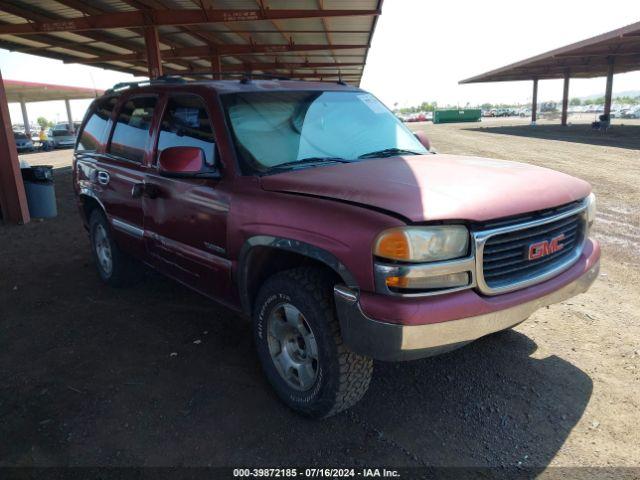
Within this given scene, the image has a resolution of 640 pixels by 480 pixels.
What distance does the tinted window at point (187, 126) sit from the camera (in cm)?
329

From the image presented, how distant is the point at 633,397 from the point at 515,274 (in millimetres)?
1260

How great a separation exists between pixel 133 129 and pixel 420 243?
3072mm

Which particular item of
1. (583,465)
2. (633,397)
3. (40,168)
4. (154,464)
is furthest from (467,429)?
(40,168)

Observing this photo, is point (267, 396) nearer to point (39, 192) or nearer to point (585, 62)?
point (39, 192)

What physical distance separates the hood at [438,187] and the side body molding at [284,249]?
0.29 metres

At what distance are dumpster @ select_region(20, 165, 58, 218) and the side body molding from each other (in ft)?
25.6

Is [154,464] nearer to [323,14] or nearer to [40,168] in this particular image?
[40,168]

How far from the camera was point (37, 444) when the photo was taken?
8.70 feet

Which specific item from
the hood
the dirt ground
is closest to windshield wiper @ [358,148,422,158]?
the hood

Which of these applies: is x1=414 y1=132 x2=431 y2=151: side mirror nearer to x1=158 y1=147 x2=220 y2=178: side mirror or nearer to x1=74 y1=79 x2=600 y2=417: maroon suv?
x1=74 y1=79 x2=600 y2=417: maroon suv

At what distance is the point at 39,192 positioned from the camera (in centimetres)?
915

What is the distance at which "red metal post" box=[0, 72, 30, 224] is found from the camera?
8.42 m

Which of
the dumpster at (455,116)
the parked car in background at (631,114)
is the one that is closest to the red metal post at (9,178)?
the dumpster at (455,116)

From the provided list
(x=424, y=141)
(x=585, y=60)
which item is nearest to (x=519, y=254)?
(x=424, y=141)
